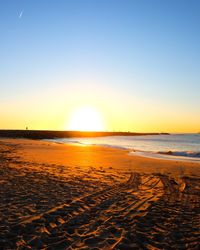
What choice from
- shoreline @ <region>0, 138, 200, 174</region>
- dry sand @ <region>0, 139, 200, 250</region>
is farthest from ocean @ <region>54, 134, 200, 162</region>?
dry sand @ <region>0, 139, 200, 250</region>

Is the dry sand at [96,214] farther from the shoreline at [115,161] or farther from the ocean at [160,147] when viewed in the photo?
the ocean at [160,147]

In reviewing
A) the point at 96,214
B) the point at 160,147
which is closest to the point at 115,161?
the point at 96,214

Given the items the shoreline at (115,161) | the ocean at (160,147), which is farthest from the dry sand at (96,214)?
the ocean at (160,147)

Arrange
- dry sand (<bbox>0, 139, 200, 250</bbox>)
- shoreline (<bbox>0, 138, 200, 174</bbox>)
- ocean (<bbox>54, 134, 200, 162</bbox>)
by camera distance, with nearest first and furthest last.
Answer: dry sand (<bbox>0, 139, 200, 250</bbox>)
shoreline (<bbox>0, 138, 200, 174</bbox>)
ocean (<bbox>54, 134, 200, 162</bbox>)

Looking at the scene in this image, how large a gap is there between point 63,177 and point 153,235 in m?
7.33

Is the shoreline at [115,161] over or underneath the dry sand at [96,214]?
over

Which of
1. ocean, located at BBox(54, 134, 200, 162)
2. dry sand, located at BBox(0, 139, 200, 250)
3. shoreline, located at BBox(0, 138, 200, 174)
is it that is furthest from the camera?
ocean, located at BBox(54, 134, 200, 162)

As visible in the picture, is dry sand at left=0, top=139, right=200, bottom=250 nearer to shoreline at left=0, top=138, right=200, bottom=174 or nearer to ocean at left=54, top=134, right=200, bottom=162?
shoreline at left=0, top=138, right=200, bottom=174

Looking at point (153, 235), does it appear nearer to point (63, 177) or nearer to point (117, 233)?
point (117, 233)

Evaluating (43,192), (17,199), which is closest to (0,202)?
(17,199)

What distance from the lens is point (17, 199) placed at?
8.40 meters

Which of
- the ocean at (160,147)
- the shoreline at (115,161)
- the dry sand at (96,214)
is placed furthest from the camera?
the ocean at (160,147)

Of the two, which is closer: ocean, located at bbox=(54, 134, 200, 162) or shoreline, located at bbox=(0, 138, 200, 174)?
shoreline, located at bbox=(0, 138, 200, 174)

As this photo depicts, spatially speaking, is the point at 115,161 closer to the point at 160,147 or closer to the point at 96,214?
the point at 96,214
